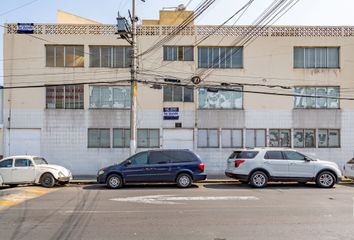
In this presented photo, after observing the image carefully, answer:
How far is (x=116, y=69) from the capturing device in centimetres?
2234

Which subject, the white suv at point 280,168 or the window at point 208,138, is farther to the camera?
the window at point 208,138

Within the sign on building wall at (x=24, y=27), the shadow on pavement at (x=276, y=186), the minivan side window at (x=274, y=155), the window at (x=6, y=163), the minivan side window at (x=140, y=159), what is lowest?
the shadow on pavement at (x=276, y=186)

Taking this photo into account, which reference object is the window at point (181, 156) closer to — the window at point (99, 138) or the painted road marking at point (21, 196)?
the painted road marking at point (21, 196)

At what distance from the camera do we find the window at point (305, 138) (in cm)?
2277

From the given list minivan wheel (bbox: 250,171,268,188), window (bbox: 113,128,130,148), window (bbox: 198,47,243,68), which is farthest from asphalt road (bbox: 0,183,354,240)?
window (bbox: 198,47,243,68)

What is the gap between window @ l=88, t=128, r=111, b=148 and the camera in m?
22.2

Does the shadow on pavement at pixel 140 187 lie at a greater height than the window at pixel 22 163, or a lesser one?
lesser

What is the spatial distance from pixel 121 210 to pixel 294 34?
1636cm

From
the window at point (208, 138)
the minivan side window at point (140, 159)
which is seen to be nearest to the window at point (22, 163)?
the minivan side window at point (140, 159)

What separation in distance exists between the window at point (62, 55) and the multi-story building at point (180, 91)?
2.2 inches

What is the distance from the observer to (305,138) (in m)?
22.8

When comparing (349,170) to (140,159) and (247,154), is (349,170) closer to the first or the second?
(247,154)

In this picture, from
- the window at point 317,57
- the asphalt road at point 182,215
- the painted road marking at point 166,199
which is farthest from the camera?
the window at point 317,57

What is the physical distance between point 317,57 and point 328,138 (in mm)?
4720
